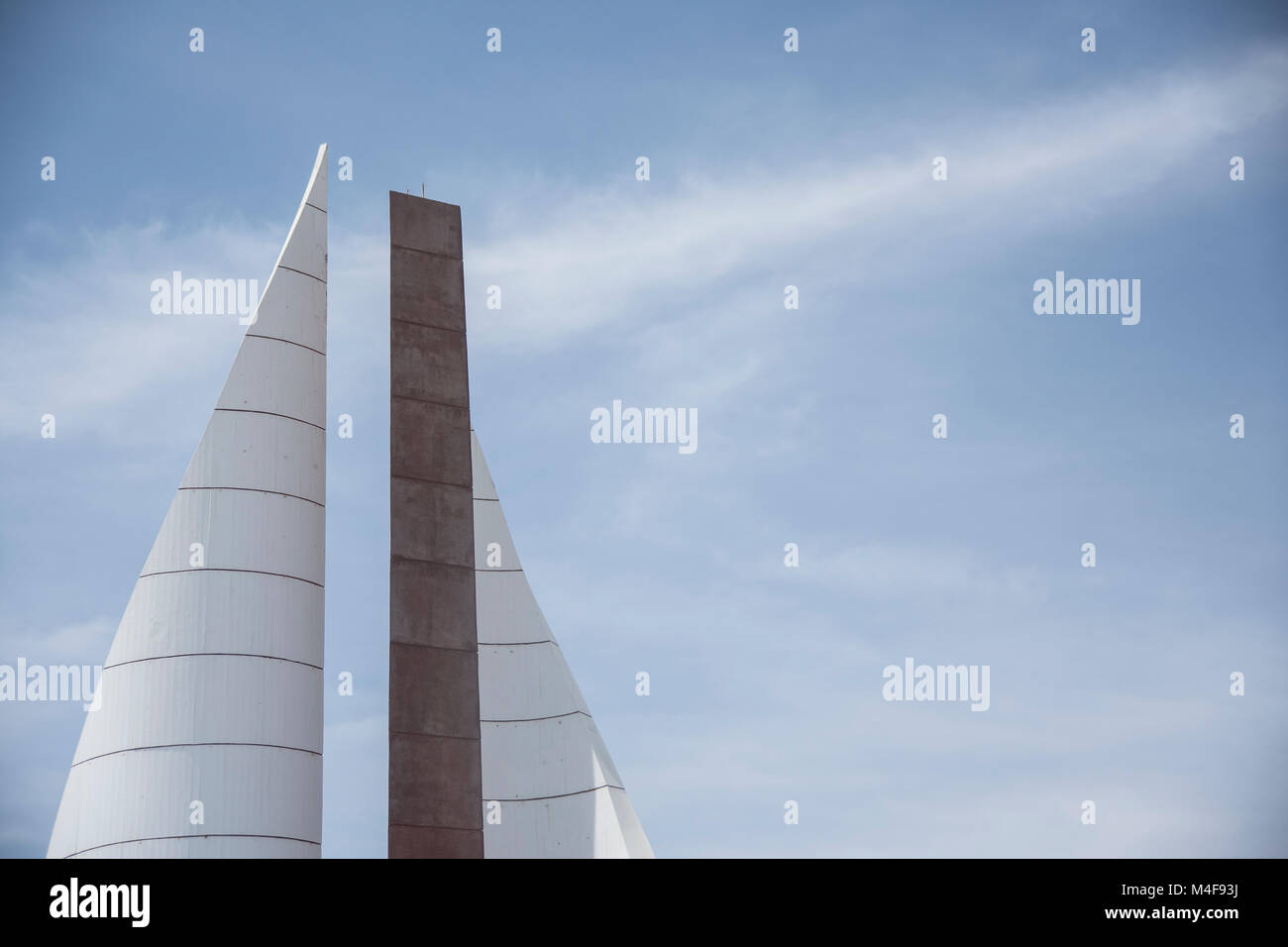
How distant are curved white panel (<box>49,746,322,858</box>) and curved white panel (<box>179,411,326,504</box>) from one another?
427 centimetres

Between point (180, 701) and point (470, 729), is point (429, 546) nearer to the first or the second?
point (470, 729)

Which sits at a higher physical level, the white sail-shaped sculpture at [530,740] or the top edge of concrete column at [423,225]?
the top edge of concrete column at [423,225]

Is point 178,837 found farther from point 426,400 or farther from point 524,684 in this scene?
point 426,400

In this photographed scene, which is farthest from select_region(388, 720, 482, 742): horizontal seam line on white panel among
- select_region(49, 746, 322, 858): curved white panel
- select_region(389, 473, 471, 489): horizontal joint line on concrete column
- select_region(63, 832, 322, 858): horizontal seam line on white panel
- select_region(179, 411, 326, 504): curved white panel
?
select_region(179, 411, 326, 504): curved white panel

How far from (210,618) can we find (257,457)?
9.08 ft

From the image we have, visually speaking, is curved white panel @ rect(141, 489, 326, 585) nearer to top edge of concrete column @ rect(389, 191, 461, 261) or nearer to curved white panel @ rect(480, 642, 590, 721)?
curved white panel @ rect(480, 642, 590, 721)

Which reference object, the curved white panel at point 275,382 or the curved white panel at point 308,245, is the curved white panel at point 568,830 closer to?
the curved white panel at point 275,382

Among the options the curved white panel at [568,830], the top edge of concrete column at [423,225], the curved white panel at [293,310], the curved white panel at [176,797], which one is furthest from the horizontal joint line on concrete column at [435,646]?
the top edge of concrete column at [423,225]

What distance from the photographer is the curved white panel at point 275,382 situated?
24266mm

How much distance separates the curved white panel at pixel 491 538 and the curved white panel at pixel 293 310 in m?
4.64

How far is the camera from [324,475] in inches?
981

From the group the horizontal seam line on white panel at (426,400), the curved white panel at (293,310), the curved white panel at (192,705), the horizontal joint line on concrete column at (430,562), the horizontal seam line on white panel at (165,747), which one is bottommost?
the horizontal seam line on white panel at (165,747)
